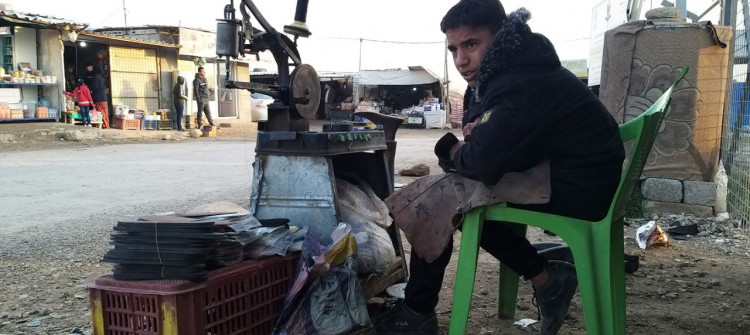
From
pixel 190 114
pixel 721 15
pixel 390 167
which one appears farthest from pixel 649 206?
pixel 190 114

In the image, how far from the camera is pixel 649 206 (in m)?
5.86

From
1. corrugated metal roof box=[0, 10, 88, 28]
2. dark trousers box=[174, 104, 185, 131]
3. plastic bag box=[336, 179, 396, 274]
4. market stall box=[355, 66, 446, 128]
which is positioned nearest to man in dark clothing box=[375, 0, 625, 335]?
plastic bag box=[336, 179, 396, 274]

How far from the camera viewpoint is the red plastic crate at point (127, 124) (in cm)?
1820

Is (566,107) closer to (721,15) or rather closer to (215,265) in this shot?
(215,265)

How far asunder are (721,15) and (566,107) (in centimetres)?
518

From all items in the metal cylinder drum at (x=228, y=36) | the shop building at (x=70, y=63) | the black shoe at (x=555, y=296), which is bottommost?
the black shoe at (x=555, y=296)

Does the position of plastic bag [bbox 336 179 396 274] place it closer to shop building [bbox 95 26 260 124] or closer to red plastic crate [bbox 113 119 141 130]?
red plastic crate [bbox 113 119 141 130]

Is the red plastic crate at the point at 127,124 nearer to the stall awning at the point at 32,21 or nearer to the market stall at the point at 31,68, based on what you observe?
the market stall at the point at 31,68

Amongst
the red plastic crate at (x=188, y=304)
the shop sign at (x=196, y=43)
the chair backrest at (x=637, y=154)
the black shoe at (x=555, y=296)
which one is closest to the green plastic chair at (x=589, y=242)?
the chair backrest at (x=637, y=154)

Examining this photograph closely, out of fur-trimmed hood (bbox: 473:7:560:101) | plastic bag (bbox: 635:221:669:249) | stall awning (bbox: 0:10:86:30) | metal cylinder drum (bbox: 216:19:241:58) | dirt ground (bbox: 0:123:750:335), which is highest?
stall awning (bbox: 0:10:86:30)

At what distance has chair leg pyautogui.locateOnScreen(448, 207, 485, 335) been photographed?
7.22 ft

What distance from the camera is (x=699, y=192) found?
5.63 meters

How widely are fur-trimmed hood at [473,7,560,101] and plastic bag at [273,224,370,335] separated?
2.94ft

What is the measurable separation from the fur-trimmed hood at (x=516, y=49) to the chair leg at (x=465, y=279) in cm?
59
